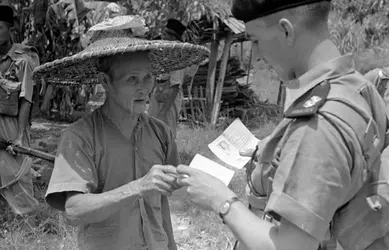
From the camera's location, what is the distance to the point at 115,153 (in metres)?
2.23

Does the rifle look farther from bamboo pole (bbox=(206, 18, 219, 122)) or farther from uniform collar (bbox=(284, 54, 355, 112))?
bamboo pole (bbox=(206, 18, 219, 122))

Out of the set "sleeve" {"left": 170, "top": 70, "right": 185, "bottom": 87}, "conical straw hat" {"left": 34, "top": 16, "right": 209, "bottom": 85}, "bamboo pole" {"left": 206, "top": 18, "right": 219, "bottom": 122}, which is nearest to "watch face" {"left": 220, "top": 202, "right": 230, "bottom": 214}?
"conical straw hat" {"left": 34, "top": 16, "right": 209, "bottom": 85}

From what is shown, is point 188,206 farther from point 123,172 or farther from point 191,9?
point 123,172

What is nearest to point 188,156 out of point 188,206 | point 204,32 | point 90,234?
point 188,206

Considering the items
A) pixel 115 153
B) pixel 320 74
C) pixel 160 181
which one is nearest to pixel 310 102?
pixel 320 74

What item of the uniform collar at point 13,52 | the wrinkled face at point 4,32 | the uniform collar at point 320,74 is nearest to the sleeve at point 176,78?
the uniform collar at point 13,52

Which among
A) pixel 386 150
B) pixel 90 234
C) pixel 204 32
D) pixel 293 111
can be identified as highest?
pixel 293 111

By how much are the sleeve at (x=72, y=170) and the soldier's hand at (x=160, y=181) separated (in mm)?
240

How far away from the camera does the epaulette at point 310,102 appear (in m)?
1.28

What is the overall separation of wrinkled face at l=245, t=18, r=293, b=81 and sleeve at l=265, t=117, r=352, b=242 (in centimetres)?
24

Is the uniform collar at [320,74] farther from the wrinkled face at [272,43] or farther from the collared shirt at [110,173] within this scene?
the collared shirt at [110,173]

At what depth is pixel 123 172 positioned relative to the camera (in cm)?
225

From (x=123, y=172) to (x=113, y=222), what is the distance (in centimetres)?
23

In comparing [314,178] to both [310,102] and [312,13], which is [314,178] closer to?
[310,102]
